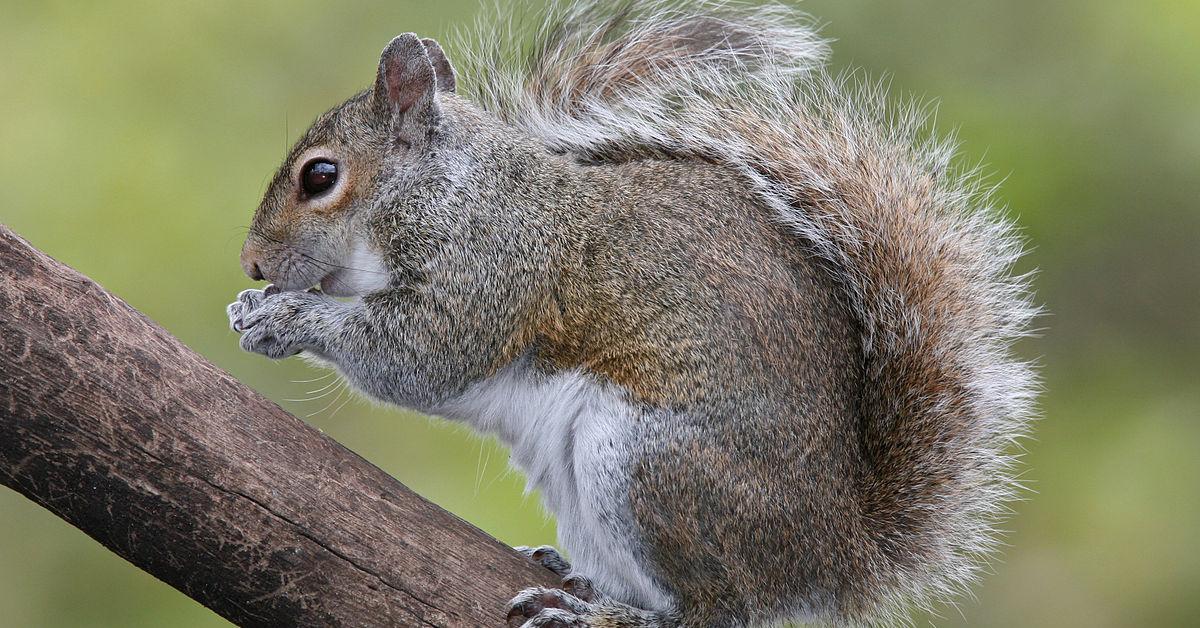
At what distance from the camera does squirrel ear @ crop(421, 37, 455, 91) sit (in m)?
2.98

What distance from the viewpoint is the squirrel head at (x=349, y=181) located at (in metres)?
2.67

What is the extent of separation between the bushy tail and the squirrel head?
0.35 meters

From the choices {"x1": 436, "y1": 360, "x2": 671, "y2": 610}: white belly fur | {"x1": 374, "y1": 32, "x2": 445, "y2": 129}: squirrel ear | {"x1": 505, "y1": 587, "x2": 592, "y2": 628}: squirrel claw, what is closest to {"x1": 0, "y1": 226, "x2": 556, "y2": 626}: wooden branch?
{"x1": 505, "y1": 587, "x2": 592, "y2": 628}: squirrel claw

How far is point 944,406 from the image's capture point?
254 centimetres

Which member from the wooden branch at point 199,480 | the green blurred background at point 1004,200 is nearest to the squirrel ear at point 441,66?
the green blurred background at point 1004,200

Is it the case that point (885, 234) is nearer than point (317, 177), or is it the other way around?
point (885, 234)

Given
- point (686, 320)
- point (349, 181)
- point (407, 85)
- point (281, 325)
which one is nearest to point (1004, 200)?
point (686, 320)

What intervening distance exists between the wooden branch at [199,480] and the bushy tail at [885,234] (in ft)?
3.29

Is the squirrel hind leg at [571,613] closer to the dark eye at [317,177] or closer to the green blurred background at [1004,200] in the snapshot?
the green blurred background at [1004,200]

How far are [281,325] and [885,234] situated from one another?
1.45m

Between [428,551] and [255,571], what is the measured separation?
0.34 m

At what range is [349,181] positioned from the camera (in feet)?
8.88

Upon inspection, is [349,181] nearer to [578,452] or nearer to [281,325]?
[281,325]

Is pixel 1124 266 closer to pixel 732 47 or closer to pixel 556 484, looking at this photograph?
pixel 732 47
